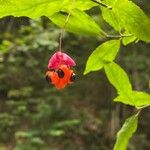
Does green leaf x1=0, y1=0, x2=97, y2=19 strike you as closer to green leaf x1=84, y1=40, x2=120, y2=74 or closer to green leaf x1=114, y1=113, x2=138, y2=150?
green leaf x1=84, y1=40, x2=120, y2=74

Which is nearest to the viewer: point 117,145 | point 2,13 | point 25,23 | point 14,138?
point 2,13

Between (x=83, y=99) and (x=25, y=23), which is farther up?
(x=25, y=23)

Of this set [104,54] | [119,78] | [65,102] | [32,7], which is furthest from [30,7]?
[65,102]

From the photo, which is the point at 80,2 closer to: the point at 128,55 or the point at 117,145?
the point at 117,145

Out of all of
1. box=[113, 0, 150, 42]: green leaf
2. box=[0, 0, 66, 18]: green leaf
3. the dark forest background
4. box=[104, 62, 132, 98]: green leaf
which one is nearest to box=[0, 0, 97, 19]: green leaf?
box=[0, 0, 66, 18]: green leaf

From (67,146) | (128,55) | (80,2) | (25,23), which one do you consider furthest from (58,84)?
(128,55)

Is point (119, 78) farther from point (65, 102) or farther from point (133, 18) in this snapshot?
point (65, 102)

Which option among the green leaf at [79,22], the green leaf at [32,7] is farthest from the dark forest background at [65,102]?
the green leaf at [32,7]
